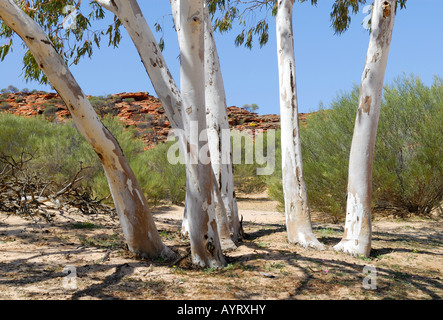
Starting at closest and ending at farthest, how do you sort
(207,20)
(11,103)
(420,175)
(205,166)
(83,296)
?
1. (83,296)
2. (205,166)
3. (207,20)
4. (420,175)
5. (11,103)

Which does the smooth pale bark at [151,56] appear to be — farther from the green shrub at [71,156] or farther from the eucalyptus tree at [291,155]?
the green shrub at [71,156]

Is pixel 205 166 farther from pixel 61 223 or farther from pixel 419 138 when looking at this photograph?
pixel 419 138

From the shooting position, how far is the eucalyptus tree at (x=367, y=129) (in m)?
5.01

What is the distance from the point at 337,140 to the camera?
10289 millimetres

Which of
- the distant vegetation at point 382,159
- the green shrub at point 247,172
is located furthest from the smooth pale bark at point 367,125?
the green shrub at point 247,172

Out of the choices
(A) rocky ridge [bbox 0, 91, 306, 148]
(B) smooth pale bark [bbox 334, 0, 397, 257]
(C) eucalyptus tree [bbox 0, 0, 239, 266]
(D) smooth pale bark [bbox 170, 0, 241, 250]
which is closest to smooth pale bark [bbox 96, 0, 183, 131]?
(C) eucalyptus tree [bbox 0, 0, 239, 266]

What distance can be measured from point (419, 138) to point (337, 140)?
1835 millimetres

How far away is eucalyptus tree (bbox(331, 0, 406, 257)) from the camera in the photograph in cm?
501

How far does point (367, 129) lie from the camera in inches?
197

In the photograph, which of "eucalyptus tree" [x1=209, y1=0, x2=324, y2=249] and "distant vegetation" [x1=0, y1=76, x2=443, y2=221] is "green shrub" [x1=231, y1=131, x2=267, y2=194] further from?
"eucalyptus tree" [x1=209, y1=0, x2=324, y2=249]

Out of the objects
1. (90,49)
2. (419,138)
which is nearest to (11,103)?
(90,49)

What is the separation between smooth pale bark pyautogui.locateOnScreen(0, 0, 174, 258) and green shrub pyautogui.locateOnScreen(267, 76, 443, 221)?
539 centimetres

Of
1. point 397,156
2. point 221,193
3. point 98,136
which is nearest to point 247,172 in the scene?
point 397,156

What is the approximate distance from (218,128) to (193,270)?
1.95 metres
